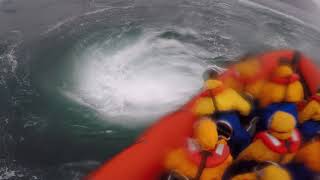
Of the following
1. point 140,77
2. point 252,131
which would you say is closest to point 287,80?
point 252,131

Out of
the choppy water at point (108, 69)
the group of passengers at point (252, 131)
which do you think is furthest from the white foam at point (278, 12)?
the group of passengers at point (252, 131)

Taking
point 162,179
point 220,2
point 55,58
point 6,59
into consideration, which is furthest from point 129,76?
point 162,179

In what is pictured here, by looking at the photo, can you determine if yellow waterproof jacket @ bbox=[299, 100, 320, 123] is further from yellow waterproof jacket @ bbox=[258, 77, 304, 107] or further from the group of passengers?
yellow waterproof jacket @ bbox=[258, 77, 304, 107]

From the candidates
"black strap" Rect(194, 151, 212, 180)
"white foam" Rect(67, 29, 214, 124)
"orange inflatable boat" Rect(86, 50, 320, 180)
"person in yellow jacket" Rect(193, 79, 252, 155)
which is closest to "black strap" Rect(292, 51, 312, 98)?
"orange inflatable boat" Rect(86, 50, 320, 180)

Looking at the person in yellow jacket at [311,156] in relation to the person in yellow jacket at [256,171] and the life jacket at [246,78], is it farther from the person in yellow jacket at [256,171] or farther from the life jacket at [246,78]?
the life jacket at [246,78]

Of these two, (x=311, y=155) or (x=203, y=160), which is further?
(x=311, y=155)

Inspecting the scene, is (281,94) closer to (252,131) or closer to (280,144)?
(252,131)
